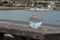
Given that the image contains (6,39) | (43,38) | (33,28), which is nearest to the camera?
(43,38)

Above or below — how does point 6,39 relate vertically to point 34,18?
below

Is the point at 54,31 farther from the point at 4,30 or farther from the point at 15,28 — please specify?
the point at 4,30

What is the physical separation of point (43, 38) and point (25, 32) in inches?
5.5

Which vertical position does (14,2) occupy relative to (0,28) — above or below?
below

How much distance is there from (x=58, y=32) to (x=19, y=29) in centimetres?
25

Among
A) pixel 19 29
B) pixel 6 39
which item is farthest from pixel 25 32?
pixel 6 39

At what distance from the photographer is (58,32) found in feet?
3.31

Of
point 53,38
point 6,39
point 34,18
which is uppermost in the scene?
point 34,18

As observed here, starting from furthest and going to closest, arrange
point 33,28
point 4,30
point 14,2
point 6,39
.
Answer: point 14,2
point 6,39
point 4,30
point 33,28

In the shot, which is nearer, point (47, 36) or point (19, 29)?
point (47, 36)

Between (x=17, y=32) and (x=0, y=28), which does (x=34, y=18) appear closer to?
(x=17, y=32)

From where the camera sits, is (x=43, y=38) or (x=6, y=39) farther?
(x=6, y=39)

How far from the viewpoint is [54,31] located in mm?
1021

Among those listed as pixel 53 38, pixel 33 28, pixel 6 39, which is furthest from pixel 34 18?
pixel 6 39
